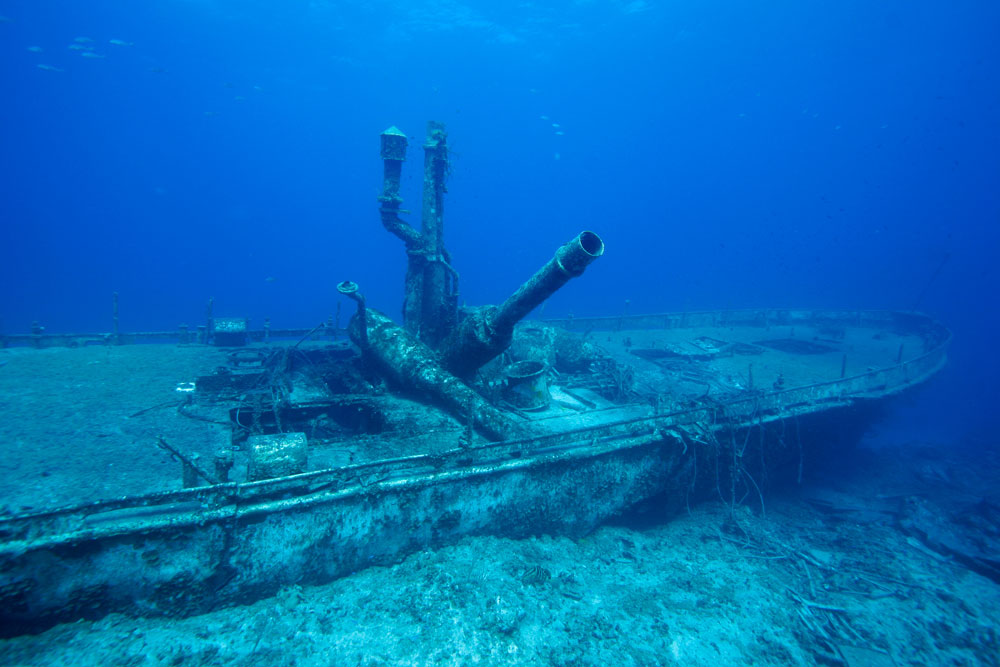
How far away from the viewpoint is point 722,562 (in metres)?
6.05

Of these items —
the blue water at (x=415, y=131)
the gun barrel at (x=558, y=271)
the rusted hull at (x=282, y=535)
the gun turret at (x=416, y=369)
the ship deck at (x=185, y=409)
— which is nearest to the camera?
the rusted hull at (x=282, y=535)

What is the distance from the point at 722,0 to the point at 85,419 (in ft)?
317

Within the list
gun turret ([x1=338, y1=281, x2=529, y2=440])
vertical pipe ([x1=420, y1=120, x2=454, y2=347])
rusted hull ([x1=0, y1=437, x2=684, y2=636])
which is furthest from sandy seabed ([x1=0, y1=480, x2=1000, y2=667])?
vertical pipe ([x1=420, y1=120, x2=454, y2=347])

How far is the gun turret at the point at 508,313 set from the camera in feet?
15.1

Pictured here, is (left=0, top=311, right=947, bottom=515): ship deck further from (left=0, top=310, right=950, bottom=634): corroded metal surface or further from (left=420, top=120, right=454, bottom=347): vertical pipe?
(left=420, top=120, right=454, bottom=347): vertical pipe

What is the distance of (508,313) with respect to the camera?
5.87 meters

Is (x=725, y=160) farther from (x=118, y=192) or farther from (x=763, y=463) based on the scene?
(x=118, y=192)

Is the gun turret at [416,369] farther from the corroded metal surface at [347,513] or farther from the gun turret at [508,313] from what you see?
the corroded metal surface at [347,513]

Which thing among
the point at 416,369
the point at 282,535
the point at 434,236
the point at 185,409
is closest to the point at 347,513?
the point at 282,535

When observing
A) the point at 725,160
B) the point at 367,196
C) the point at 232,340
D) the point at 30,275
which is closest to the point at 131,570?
the point at 232,340

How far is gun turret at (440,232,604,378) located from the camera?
4613 millimetres

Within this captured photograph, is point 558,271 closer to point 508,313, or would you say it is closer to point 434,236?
point 508,313

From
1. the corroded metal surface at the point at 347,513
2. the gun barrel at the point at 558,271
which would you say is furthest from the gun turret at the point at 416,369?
the gun barrel at the point at 558,271

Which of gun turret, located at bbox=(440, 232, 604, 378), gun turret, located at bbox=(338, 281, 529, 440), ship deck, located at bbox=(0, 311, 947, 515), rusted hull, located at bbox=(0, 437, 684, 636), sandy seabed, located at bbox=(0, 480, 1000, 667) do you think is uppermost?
gun turret, located at bbox=(440, 232, 604, 378)
